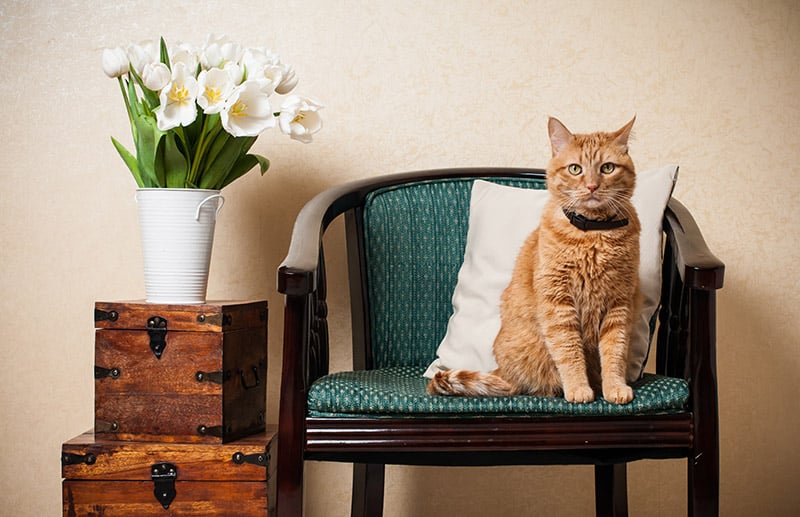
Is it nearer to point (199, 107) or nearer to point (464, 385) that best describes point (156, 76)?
point (199, 107)

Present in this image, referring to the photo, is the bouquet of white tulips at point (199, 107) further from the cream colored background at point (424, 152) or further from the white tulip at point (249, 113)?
the cream colored background at point (424, 152)

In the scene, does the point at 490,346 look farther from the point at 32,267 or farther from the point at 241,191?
the point at 32,267

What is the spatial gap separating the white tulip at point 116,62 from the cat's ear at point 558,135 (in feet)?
2.95

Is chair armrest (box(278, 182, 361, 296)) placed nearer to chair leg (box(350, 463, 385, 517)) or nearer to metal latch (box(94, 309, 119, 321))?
metal latch (box(94, 309, 119, 321))

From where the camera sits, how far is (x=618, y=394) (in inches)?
51.8

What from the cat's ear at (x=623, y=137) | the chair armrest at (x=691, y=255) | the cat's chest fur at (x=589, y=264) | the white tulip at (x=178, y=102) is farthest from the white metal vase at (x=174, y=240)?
the chair armrest at (x=691, y=255)

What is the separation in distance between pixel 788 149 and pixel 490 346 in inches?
47.9

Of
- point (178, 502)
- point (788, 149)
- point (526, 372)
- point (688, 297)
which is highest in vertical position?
point (788, 149)

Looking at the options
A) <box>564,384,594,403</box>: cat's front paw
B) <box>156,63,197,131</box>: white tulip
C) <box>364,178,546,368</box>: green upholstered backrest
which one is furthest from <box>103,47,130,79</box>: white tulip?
<box>564,384,594,403</box>: cat's front paw

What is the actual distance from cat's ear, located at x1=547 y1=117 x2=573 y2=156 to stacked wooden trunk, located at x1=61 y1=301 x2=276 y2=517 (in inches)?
29.1

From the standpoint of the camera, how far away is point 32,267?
2.09 meters

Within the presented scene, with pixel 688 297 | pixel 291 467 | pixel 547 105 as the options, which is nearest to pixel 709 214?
pixel 547 105

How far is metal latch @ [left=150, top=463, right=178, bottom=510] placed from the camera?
1.58 meters

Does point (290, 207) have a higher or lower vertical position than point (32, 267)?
higher
